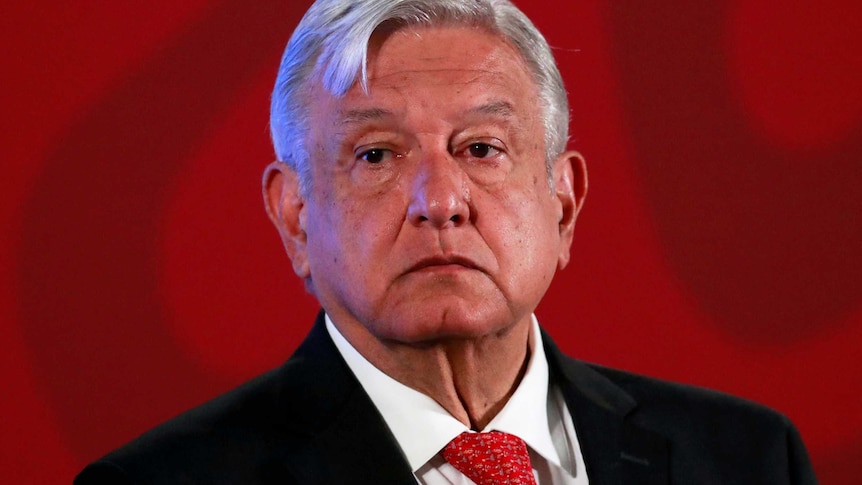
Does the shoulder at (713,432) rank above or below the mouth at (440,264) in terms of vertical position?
below

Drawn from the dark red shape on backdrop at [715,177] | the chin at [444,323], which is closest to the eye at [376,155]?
the chin at [444,323]

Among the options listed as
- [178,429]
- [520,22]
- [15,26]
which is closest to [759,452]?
[520,22]

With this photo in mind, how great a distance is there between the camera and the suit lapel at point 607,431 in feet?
7.29

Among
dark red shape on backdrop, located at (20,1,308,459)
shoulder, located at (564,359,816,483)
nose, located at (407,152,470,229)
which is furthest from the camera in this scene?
dark red shape on backdrop, located at (20,1,308,459)

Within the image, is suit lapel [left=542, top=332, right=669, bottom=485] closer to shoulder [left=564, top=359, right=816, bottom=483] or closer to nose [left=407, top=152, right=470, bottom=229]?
shoulder [left=564, top=359, right=816, bottom=483]

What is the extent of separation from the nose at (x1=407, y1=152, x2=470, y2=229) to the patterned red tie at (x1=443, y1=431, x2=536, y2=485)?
40cm

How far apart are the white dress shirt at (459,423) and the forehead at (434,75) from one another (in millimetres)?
432

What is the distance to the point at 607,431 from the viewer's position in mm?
2281

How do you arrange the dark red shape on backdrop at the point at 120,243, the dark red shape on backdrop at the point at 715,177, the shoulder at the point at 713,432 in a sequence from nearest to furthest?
the shoulder at the point at 713,432 < the dark red shape on backdrop at the point at 120,243 < the dark red shape on backdrop at the point at 715,177

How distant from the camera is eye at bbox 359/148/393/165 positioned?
2.12 metres

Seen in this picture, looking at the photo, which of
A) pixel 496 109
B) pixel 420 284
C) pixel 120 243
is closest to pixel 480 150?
pixel 496 109

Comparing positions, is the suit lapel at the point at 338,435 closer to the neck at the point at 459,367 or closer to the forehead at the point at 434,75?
the neck at the point at 459,367

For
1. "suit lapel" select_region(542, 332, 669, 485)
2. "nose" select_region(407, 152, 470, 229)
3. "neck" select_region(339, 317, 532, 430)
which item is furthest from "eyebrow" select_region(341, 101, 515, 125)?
"suit lapel" select_region(542, 332, 669, 485)

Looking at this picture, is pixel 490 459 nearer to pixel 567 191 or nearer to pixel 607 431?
pixel 607 431
